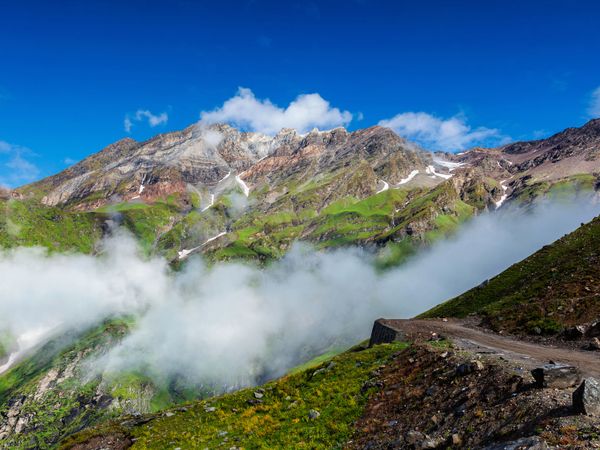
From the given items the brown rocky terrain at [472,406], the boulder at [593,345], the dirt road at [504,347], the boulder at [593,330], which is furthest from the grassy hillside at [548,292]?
the brown rocky terrain at [472,406]

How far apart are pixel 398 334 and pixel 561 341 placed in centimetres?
1538

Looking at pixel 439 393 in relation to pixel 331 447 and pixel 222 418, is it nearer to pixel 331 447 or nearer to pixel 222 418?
pixel 331 447

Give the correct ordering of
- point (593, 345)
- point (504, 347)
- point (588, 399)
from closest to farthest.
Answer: point (588, 399) → point (593, 345) → point (504, 347)

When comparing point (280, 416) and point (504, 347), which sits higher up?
point (280, 416)

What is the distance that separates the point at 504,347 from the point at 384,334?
16.8 m

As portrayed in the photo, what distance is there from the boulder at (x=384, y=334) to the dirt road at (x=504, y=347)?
0.81 meters

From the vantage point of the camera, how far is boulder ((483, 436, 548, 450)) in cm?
1242

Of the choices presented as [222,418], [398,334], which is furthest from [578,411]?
[398,334]

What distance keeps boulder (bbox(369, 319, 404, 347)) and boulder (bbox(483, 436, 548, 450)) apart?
97.8 feet

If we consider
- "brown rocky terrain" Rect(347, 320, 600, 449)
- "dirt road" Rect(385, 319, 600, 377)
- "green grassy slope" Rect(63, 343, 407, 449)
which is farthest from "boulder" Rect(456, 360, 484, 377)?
"green grassy slope" Rect(63, 343, 407, 449)

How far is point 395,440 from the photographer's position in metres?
18.5

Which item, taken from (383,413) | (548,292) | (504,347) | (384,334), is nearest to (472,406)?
(383,413)

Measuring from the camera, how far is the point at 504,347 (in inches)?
1318

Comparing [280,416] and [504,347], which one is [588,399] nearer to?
[280,416]
